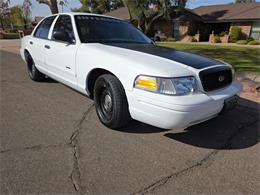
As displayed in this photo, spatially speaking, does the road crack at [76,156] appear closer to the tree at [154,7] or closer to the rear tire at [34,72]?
the rear tire at [34,72]

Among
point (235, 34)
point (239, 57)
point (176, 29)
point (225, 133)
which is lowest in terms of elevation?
point (235, 34)

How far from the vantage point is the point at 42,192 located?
213 centimetres

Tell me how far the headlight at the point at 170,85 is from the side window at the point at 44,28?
319 cm

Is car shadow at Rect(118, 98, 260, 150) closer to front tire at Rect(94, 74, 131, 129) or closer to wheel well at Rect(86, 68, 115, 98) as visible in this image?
front tire at Rect(94, 74, 131, 129)

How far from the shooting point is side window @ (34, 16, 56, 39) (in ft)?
16.1

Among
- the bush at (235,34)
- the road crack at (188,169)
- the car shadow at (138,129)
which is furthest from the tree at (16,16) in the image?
the road crack at (188,169)

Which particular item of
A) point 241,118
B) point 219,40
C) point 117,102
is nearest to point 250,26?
point 219,40

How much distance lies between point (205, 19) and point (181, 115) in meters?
29.5

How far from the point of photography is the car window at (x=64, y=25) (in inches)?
156

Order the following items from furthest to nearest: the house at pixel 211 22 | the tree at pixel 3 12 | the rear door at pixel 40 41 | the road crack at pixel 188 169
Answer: the tree at pixel 3 12 → the house at pixel 211 22 → the rear door at pixel 40 41 → the road crack at pixel 188 169

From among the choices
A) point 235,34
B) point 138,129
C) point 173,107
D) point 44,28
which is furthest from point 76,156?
point 235,34

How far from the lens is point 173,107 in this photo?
8.19 ft

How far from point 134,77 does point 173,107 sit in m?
0.61

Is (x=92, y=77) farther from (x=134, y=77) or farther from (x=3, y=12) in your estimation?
(x=3, y=12)
